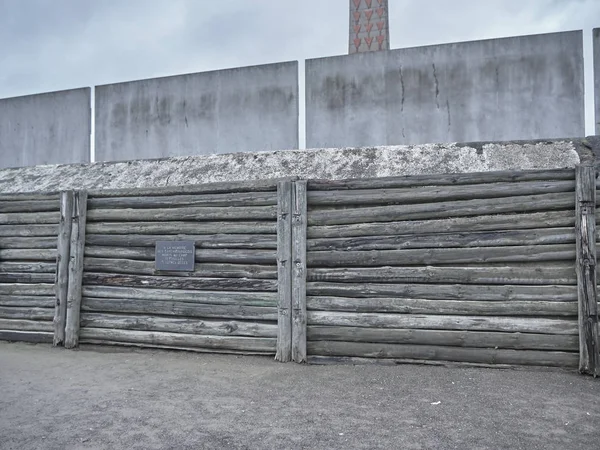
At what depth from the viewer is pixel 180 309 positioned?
629cm

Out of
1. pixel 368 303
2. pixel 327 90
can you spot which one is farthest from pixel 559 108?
pixel 368 303

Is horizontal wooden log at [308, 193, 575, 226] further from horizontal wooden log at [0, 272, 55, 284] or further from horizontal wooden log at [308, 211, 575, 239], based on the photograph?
horizontal wooden log at [0, 272, 55, 284]

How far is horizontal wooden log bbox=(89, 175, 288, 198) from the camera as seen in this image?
6.15 meters

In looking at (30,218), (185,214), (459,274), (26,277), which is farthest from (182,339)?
(459,274)

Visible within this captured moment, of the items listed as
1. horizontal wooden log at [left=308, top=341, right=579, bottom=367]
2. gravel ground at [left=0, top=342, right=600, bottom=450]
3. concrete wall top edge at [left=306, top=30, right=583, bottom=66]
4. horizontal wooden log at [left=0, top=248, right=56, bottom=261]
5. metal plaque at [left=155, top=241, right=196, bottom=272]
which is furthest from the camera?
horizontal wooden log at [left=0, top=248, right=56, bottom=261]

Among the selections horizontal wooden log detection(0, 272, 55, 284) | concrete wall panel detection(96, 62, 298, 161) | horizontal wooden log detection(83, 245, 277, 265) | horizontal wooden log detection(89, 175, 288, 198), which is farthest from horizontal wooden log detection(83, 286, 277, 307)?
concrete wall panel detection(96, 62, 298, 161)

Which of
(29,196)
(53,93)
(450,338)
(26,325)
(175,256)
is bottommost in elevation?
(26,325)

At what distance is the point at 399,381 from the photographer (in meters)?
4.94

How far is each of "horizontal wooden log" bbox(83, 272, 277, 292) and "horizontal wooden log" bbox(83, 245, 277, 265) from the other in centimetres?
24

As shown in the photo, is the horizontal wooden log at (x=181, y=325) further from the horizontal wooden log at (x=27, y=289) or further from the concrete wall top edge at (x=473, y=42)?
the concrete wall top edge at (x=473, y=42)

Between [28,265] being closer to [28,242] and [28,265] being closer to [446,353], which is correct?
[28,242]

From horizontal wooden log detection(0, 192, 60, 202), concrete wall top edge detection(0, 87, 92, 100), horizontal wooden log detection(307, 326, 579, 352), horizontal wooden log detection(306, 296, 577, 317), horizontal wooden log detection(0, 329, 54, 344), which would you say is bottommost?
horizontal wooden log detection(0, 329, 54, 344)

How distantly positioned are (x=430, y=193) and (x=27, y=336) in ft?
19.4

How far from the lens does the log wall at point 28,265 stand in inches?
273
